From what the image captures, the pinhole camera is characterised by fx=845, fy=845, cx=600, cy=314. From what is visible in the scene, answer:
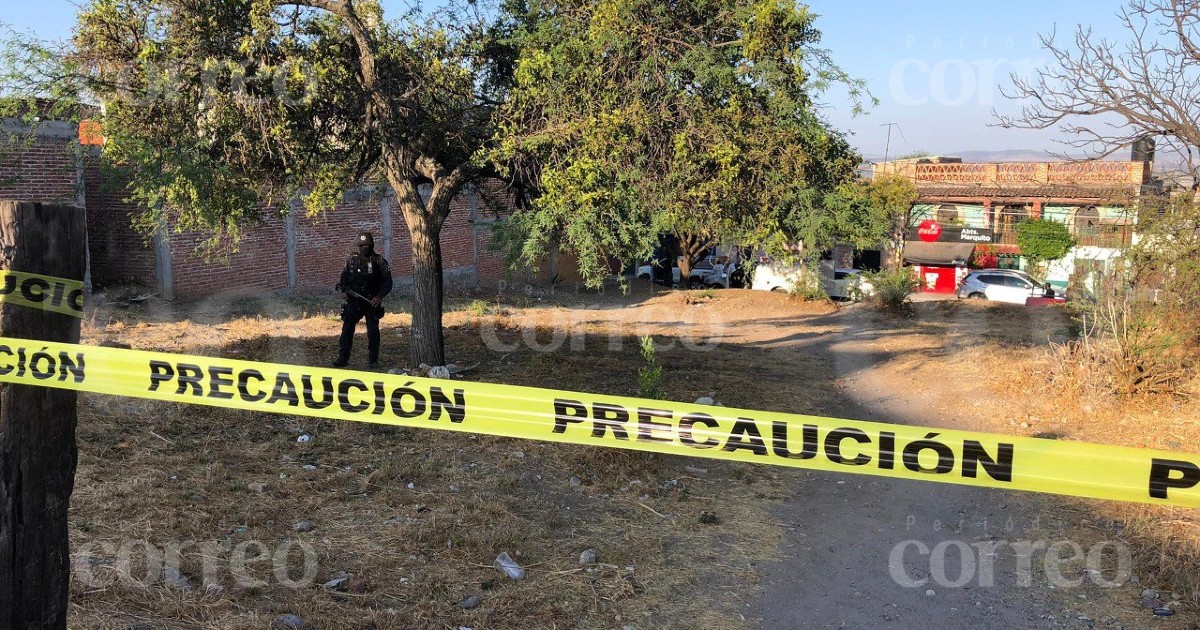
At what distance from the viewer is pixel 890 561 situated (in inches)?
232

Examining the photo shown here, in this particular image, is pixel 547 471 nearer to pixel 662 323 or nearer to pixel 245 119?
pixel 245 119

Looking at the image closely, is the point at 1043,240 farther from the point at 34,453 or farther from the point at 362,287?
the point at 34,453

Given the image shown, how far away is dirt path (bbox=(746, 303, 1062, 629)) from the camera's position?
5082mm

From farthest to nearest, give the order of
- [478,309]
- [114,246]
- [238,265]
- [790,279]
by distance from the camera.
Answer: [790,279]
[238,265]
[478,309]
[114,246]

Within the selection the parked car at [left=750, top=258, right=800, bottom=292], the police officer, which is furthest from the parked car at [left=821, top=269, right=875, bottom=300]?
the police officer

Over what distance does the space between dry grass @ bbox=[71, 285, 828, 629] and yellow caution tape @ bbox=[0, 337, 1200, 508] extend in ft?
5.19

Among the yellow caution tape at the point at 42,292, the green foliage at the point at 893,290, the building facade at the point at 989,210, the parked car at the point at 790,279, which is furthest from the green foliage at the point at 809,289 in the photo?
the yellow caution tape at the point at 42,292

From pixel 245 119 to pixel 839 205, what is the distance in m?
6.60

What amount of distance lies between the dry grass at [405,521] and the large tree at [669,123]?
2.54 meters

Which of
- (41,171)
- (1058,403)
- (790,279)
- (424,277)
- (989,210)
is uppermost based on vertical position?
(989,210)

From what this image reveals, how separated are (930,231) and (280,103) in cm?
3454

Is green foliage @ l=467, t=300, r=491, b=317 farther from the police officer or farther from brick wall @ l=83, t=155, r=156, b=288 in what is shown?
the police officer

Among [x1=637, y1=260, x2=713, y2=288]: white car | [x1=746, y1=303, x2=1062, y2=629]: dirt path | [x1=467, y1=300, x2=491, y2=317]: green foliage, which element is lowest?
[x1=746, y1=303, x2=1062, y2=629]: dirt path

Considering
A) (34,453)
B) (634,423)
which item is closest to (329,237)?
(34,453)
